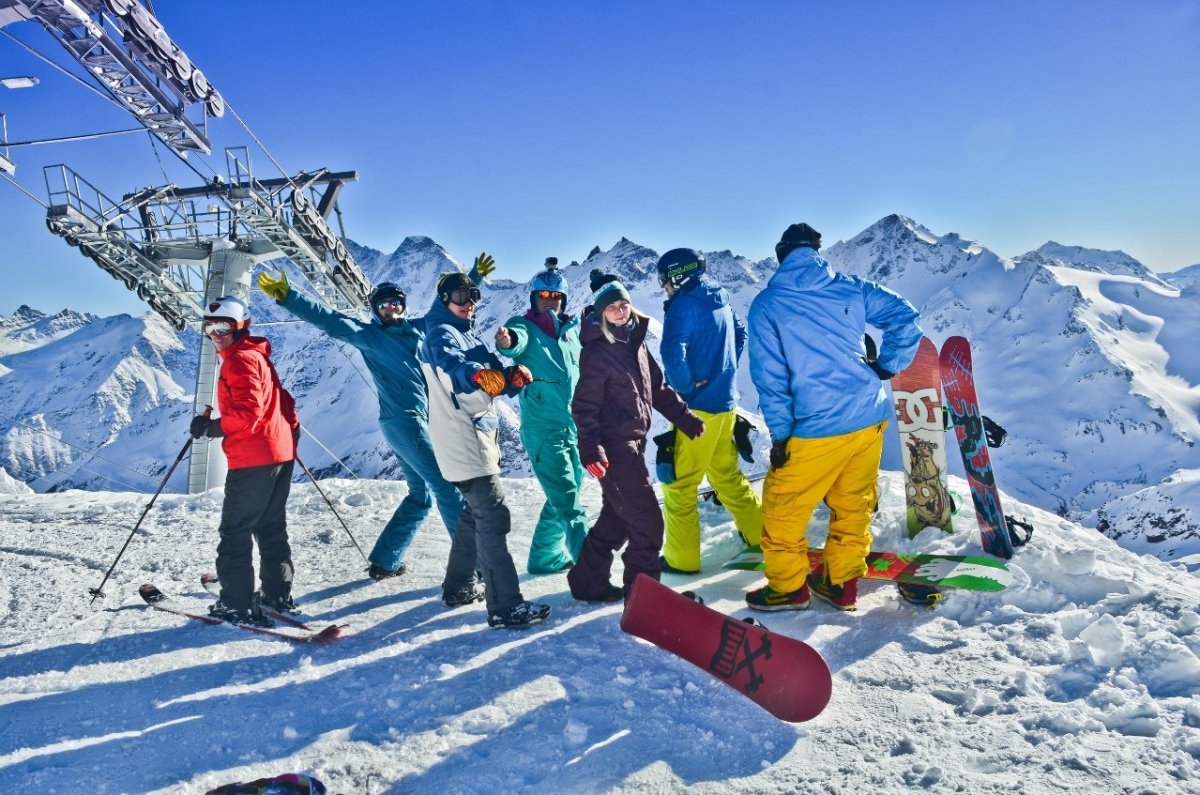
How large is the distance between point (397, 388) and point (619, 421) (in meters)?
1.98

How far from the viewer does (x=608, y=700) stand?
310cm

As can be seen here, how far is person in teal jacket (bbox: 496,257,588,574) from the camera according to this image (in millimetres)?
5023

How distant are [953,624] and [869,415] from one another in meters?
1.25

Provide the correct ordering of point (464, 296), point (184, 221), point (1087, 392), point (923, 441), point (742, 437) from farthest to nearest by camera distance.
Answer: point (1087, 392), point (184, 221), point (923, 441), point (742, 437), point (464, 296)

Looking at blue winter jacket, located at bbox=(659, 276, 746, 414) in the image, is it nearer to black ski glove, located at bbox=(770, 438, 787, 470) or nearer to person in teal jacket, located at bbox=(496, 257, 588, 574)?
person in teal jacket, located at bbox=(496, 257, 588, 574)

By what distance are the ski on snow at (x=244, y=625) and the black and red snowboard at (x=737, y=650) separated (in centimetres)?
185

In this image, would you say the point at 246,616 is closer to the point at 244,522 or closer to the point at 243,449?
the point at 244,522

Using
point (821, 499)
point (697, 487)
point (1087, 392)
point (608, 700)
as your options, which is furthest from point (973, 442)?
point (1087, 392)

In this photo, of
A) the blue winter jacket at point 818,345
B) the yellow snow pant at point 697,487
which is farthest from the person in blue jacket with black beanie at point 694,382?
the blue winter jacket at point 818,345

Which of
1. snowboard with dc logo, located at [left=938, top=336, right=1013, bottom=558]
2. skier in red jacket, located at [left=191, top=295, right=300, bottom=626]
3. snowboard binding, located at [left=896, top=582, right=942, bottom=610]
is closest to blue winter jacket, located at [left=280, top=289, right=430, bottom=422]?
skier in red jacket, located at [left=191, top=295, right=300, bottom=626]

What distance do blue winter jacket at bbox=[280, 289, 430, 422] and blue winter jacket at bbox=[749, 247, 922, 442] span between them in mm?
2644

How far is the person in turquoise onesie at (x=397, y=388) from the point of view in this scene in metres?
5.04

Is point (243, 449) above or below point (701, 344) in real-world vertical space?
below

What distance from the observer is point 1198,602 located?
350cm
